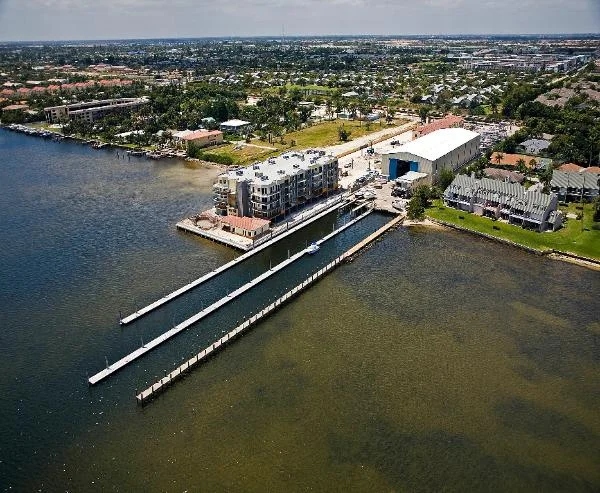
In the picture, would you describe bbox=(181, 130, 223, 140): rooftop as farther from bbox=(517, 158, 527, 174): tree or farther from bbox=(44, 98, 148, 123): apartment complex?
bbox=(517, 158, 527, 174): tree

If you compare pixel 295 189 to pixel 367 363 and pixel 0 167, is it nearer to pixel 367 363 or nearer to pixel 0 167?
pixel 367 363

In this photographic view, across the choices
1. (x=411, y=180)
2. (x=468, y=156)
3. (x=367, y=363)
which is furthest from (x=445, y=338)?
(x=468, y=156)

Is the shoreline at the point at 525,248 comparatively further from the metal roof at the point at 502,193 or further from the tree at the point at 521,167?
the tree at the point at 521,167

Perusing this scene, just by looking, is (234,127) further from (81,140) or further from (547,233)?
(547,233)

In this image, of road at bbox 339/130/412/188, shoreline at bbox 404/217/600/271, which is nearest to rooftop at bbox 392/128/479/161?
road at bbox 339/130/412/188

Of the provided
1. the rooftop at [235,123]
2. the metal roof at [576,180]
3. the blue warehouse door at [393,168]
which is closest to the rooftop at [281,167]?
the blue warehouse door at [393,168]
